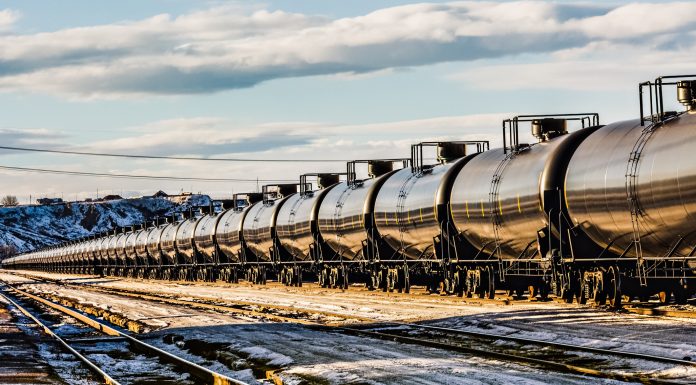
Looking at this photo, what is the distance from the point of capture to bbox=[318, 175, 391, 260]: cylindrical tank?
37.6m

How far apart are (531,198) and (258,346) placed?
30.4ft

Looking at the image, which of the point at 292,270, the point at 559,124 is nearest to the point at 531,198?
the point at 559,124

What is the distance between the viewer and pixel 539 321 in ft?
69.6

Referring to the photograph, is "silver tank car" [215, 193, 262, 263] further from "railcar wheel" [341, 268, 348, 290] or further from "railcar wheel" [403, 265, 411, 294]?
"railcar wheel" [403, 265, 411, 294]

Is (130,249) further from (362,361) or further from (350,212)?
(362,361)

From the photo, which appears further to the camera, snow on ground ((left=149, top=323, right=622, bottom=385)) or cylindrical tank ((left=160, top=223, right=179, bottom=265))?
cylindrical tank ((left=160, top=223, right=179, bottom=265))

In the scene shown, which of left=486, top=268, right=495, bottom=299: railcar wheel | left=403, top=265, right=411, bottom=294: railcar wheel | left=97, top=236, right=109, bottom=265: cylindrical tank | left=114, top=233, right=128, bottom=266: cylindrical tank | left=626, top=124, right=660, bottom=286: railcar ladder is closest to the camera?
left=626, top=124, right=660, bottom=286: railcar ladder

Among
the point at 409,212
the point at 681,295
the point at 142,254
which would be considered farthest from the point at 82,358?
the point at 142,254

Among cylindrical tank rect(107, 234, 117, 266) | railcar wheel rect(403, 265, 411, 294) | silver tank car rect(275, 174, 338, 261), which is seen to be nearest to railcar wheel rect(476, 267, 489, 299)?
railcar wheel rect(403, 265, 411, 294)

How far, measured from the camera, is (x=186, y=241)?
229ft

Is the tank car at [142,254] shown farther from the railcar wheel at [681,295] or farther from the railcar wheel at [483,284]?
the railcar wheel at [681,295]

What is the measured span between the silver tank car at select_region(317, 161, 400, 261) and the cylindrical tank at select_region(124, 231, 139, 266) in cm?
5347

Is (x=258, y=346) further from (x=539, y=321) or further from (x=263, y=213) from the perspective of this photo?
(x=263, y=213)

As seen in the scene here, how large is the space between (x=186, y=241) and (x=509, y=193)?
46.0 metres
